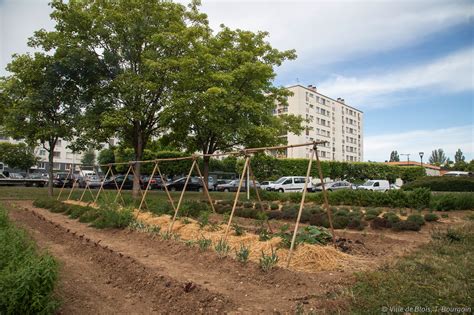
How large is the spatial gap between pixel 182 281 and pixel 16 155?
193 ft

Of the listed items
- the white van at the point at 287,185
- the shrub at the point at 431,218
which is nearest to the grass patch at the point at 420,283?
the shrub at the point at 431,218

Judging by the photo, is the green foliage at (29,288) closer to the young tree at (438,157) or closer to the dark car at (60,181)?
the dark car at (60,181)

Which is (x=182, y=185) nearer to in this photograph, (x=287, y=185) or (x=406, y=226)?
(x=287, y=185)

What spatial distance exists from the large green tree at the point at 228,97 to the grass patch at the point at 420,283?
15.1m

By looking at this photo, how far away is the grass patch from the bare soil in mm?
282

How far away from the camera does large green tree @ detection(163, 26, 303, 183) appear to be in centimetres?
2097

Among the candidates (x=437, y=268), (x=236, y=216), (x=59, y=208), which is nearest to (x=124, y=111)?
(x=59, y=208)

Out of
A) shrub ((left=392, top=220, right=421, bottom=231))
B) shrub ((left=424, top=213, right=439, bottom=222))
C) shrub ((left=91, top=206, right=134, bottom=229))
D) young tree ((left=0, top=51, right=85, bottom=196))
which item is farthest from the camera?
young tree ((left=0, top=51, right=85, bottom=196))

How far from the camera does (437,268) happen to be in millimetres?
6090

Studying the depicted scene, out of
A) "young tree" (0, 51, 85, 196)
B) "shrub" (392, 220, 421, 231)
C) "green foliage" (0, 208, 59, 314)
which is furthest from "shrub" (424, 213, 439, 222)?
"young tree" (0, 51, 85, 196)

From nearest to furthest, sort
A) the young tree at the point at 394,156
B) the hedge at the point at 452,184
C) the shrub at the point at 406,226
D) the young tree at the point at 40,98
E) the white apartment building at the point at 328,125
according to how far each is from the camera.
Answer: the shrub at the point at 406,226, the young tree at the point at 40,98, the hedge at the point at 452,184, the white apartment building at the point at 328,125, the young tree at the point at 394,156

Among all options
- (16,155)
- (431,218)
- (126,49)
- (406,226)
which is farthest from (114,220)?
(16,155)

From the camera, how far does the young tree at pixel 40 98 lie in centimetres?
2166

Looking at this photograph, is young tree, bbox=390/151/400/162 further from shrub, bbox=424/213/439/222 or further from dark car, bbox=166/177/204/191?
shrub, bbox=424/213/439/222
